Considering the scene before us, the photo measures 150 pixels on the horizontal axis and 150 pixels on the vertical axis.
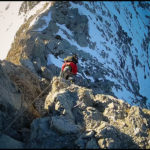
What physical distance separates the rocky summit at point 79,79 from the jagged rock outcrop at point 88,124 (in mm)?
23

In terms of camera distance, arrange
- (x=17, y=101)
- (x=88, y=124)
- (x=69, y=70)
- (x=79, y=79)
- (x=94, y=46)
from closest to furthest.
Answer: (x=88, y=124) < (x=17, y=101) < (x=69, y=70) < (x=79, y=79) < (x=94, y=46)

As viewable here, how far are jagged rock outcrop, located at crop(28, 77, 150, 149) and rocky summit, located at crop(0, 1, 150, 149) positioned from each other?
0.02m

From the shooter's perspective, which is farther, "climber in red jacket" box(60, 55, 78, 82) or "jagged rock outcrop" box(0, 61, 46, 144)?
"climber in red jacket" box(60, 55, 78, 82)

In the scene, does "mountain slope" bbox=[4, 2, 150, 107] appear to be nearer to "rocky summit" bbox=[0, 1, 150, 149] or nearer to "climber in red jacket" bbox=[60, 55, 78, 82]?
"rocky summit" bbox=[0, 1, 150, 149]

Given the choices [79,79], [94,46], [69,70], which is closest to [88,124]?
[69,70]

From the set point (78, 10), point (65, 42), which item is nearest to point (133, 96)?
point (65, 42)

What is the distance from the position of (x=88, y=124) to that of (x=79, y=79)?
17.3 m

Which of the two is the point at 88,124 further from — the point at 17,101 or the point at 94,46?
the point at 94,46

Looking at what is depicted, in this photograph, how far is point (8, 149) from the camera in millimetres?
4570

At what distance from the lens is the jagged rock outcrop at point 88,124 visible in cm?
498

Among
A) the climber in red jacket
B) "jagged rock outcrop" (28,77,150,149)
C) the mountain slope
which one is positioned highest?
the mountain slope

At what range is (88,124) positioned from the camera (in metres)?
5.81

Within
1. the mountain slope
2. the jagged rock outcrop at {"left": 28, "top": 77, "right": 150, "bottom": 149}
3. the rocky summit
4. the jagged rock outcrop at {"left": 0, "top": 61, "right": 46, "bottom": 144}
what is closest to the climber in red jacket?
the rocky summit

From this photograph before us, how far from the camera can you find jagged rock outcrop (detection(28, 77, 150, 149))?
498 cm
